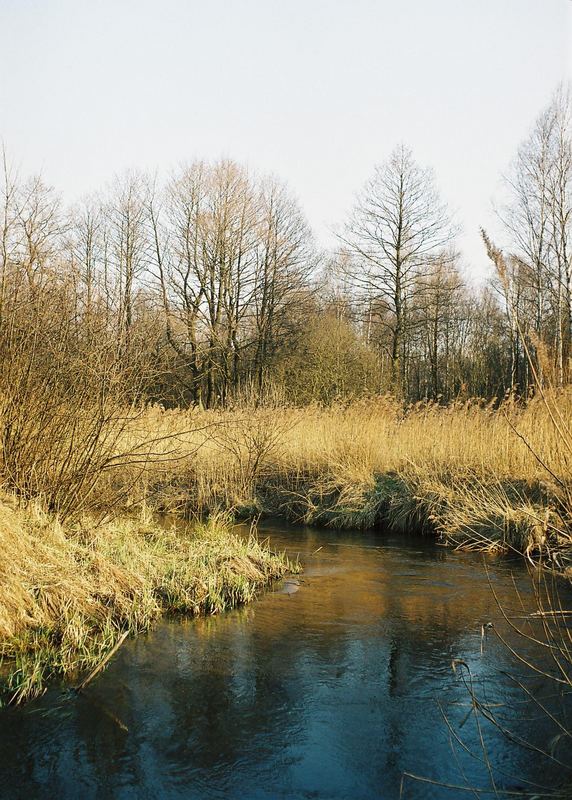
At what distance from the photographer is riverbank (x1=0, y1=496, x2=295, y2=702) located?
5.16 meters

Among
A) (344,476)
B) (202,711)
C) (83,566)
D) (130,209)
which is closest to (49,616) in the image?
(83,566)

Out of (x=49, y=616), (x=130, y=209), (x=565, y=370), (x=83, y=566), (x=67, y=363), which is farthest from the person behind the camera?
(x=130, y=209)

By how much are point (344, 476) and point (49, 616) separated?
23.4 ft

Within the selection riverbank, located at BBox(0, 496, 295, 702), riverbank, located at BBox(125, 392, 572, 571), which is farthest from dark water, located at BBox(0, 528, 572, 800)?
riverbank, located at BBox(125, 392, 572, 571)

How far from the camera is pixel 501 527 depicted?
30.7ft

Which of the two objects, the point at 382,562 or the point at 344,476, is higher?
the point at 344,476

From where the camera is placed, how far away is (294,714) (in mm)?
4410

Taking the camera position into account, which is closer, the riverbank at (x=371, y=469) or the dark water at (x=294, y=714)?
the dark water at (x=294, y=714)

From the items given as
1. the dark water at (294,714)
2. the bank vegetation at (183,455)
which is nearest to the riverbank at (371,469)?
the bank vegetation at (183,455)

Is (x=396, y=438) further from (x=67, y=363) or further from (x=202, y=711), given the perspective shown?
(x=202, y=711)

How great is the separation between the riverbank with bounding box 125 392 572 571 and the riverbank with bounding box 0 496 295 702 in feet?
6.95

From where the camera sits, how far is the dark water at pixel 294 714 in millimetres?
3623

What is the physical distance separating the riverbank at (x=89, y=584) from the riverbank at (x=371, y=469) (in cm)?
212

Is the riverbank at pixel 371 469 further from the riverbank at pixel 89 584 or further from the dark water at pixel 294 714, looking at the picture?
the dark water at pixel 294 714
